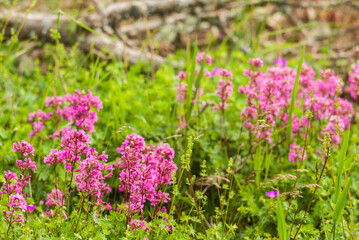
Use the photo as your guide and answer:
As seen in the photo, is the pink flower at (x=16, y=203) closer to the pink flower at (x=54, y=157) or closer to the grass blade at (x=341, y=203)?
the pink flower at (x=54, y=157)

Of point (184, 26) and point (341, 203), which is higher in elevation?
point (184, 26)

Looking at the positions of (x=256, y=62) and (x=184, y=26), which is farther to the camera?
(x=184, y=26)

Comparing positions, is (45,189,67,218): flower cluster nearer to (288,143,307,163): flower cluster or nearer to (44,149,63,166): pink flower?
(44,149,63,166): pink flower

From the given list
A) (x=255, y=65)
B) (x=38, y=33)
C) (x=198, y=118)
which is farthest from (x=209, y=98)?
(x=38, y=33)

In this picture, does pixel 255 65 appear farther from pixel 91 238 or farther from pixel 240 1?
pixel 240 1

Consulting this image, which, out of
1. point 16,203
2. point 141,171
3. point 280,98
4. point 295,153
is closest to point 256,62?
point 280,98

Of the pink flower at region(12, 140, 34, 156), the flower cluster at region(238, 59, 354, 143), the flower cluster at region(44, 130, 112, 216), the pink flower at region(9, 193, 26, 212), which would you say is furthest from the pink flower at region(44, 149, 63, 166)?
the flower cluster at region(238, 59, 354, 143)

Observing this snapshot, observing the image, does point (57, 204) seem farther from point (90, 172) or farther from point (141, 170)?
point (141, 170)

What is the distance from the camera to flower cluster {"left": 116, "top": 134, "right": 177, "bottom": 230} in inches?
86.1

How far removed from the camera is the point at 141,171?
2223 millimetres

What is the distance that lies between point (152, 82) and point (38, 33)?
1.90 meters

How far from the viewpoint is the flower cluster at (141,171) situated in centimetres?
219

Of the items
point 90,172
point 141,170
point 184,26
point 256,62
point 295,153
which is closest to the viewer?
point 90,172

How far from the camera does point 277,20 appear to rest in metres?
7.91
